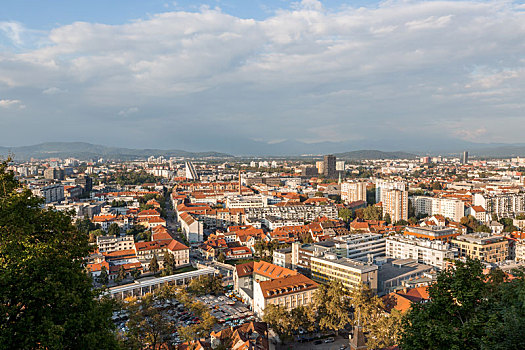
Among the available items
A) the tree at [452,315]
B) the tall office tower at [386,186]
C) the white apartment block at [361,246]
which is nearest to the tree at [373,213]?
the tall office tower at [386,186]

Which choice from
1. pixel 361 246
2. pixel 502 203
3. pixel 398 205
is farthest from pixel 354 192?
pixel 361 246

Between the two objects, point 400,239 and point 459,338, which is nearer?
point 459,338

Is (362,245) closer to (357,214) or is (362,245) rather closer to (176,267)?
(176,267)

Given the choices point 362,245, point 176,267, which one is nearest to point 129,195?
point 176,267

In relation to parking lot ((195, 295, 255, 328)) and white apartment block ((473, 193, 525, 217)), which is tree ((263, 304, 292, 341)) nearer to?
parking lot ((195, 295, 255, 328))

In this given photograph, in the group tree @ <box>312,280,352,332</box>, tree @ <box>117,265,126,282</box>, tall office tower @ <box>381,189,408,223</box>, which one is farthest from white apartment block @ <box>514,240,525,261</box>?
tree @ <box>117,265,126,282</box>

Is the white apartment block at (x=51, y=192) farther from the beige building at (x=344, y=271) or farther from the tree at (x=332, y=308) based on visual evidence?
the tree at (x=332, y=308)

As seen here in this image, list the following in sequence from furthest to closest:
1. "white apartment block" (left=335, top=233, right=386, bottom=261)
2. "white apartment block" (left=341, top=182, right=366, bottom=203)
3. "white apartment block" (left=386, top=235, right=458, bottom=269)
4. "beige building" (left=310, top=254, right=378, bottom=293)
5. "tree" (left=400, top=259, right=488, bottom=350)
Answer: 1. "white apartment block" (left=341, top=182, right=366, bottom=203)
2. "white apartment block" (left=386, top=235, right=458, bottom=269)
3. "white apartment block" (left=335, top=233, right=386, bottom=261)
4. "beige building" (left=310, top=254, right=378, bottom=293)
5. "tree" (left=400, top=259, right=488, bottom=350)
